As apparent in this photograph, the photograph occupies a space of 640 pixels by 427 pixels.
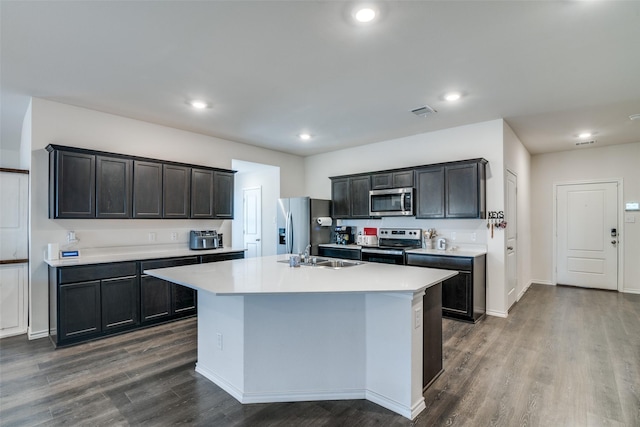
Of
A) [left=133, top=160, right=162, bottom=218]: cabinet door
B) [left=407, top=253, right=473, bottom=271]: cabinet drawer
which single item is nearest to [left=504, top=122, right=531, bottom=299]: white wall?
[left=407, top=253, right=473, bottom=271]: cabinet drawer

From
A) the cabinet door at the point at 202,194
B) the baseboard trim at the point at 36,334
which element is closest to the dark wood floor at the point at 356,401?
the baseboard trim at the point at 36,334

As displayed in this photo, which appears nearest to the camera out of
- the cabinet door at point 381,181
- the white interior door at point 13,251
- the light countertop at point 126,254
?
the light countertop at point 126,254

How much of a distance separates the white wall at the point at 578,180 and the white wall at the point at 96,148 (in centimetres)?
624

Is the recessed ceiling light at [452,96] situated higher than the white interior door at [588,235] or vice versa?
the recessed ceiling light at [452,96]

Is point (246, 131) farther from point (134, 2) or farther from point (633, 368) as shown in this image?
point (633, 368)

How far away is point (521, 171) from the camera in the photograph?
5.65 metres

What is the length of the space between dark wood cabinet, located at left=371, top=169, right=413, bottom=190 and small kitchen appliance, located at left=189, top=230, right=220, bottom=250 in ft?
8.99

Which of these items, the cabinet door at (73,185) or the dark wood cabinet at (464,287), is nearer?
the cabinet door at (73,185)

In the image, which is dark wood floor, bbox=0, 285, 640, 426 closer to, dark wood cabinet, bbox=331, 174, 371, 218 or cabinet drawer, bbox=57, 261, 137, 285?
cabinet drawer, bbox=57, 261, 137, 285

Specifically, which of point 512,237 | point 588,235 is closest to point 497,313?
point 512,237

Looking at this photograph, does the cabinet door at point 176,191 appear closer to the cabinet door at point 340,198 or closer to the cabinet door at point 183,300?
the cabinet door at point 183,300

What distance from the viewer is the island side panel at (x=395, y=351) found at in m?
2.17

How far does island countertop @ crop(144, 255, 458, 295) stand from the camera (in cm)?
209

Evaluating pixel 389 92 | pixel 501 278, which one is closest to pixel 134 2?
pixel 389 92
